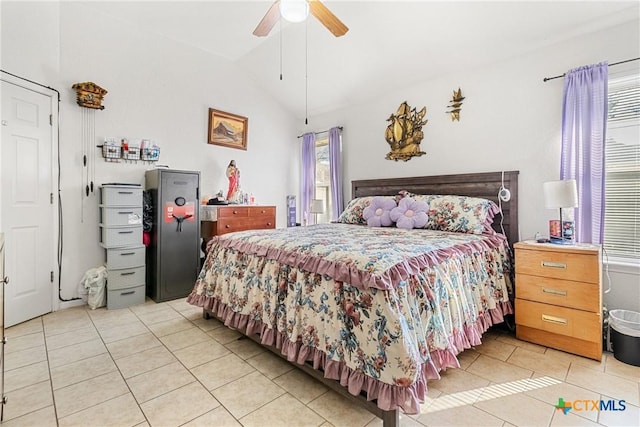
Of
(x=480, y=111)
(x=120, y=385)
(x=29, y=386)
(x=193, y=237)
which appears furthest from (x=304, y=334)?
(x=480, y=111)

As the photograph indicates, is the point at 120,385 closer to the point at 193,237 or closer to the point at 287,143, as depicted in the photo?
the point at 193,237

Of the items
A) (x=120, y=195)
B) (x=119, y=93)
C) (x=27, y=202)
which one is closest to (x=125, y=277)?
(x=120, y=195)

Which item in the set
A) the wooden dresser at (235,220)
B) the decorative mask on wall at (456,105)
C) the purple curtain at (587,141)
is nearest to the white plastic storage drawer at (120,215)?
the wooden dresser at (235,220)

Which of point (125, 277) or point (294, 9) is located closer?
point (294, 9)

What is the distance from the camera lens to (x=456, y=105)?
340cm

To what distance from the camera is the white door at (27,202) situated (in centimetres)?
265

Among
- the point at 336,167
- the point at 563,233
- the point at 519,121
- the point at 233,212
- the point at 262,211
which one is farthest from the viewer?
the point at 336,167

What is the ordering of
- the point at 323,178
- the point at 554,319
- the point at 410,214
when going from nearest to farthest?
the point at 554,319 → the point at 410,214 → the point at 323,178

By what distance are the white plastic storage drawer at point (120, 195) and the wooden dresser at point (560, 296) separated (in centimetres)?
376

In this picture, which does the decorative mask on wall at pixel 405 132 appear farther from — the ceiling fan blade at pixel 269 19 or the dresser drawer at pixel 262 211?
the ceiling fan blade at pixel 269 19

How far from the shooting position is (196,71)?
4145 millimetres

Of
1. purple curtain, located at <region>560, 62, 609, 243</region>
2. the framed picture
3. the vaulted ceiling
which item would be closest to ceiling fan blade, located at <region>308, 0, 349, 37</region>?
the vaulted ceiling

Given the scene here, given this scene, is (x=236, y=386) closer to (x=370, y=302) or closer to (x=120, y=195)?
(x=370, y=302)

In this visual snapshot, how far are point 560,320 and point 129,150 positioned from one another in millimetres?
4475
